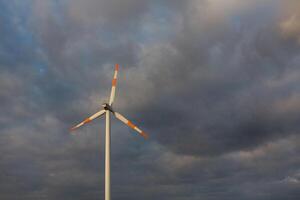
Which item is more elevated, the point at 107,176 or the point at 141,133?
the point at 141,133

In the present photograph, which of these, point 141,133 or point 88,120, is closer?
point 141,133

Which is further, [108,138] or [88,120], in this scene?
[88,120]

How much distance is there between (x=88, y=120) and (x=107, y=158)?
1990cm

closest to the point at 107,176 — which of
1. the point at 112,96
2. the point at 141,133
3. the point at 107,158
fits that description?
the point at 107,158

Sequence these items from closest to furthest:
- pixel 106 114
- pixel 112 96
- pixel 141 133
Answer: pixel 141 133, pixel 106 114, pixel 112 96

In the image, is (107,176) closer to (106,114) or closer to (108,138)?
(108,138)

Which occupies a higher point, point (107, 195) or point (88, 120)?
point (88, 120)

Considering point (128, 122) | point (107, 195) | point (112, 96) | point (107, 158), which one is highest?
point (112, 96)

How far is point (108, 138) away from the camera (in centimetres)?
11012

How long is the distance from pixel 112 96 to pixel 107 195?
3233cm

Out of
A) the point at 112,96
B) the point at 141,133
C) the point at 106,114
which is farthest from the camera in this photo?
the point at 112,96

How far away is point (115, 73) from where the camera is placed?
122 m

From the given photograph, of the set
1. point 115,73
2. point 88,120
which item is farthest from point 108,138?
point 115,73

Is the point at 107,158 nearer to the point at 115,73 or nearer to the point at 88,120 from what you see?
the point at 88,120
